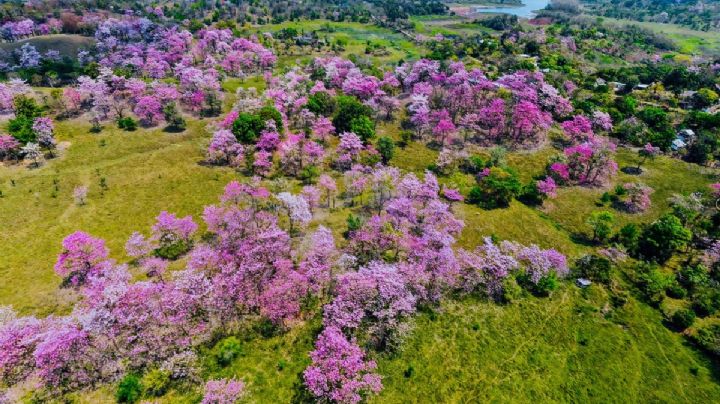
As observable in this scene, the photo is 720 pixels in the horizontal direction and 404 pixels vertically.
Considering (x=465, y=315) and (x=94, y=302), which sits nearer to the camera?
(x=94, y=302)

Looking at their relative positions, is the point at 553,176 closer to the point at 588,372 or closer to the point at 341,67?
the point at 588,372

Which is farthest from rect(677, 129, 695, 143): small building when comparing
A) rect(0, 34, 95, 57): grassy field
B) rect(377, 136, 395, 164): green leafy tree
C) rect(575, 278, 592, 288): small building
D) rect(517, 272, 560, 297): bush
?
rect(0, 34, 95, 57): grassy field

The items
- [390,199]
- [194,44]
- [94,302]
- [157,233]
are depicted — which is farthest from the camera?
[194,44]

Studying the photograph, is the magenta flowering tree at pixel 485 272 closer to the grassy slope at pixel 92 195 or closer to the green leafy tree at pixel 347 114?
the grassy slope at pixel 92 195

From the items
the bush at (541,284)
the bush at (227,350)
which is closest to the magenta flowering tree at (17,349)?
the bush at (227,350)

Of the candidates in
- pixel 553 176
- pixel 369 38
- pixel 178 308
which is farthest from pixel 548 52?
pixel 178 308

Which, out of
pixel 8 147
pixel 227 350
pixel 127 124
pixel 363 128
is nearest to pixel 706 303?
pixel 227 350
